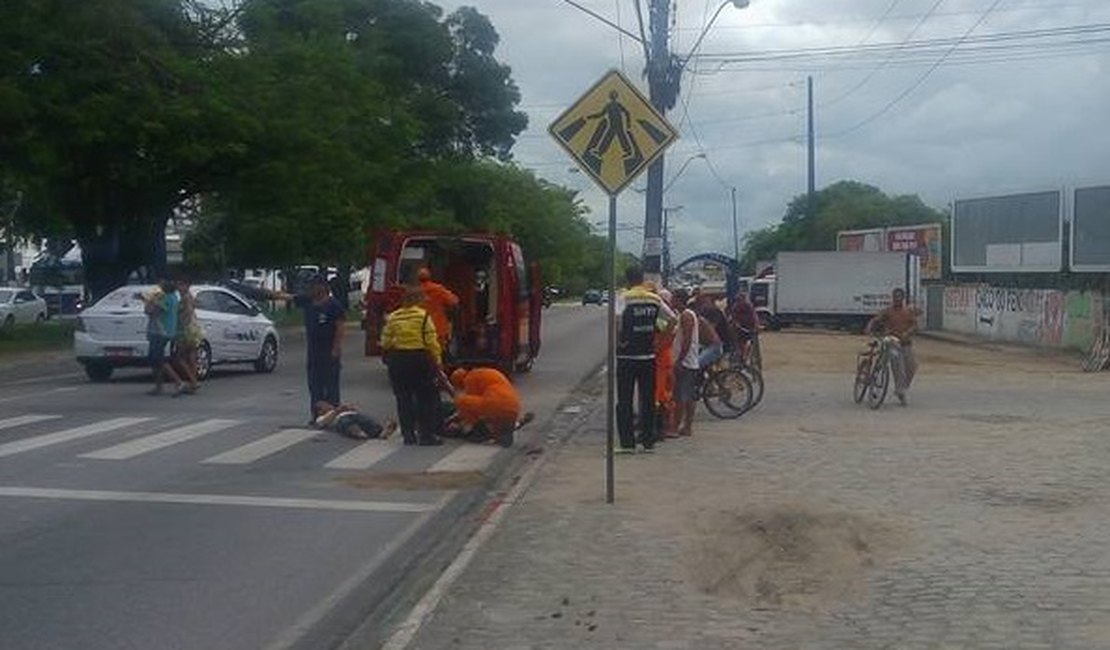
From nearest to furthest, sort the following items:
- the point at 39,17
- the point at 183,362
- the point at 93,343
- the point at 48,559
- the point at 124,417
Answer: the point at 48,559 < the point at 124,417 < the point at 183,362 < the point at 93,343 < the point at 39,17

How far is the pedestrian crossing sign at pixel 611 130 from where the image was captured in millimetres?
13406

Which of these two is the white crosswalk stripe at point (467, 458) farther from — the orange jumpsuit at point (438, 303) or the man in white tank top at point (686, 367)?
the orange jumpsuit at point (438, 303)

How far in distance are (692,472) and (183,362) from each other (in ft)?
34.7

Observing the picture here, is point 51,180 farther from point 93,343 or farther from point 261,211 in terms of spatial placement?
point 93,343

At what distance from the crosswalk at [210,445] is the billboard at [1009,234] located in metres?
39.1

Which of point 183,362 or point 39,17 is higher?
point 39,17

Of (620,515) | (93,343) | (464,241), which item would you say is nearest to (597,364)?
(464,241)

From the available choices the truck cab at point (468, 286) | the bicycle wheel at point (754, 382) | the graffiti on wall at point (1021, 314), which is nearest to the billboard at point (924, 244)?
the graffiti on wall at point (1021, 314)

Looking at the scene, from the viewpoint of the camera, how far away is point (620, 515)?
504 inches

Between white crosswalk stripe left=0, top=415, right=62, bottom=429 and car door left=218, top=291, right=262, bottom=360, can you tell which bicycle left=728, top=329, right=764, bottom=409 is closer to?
white crosswalk stripe left=0, top=415, right=62, bottom=429

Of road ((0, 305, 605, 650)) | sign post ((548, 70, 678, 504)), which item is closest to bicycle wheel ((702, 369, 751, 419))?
road ((0, 305, 605, 650))

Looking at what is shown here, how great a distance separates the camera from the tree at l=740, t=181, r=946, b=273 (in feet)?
333

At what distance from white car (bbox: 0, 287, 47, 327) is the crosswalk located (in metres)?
33.8

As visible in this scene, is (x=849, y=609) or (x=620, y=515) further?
(x=620, y=515)
